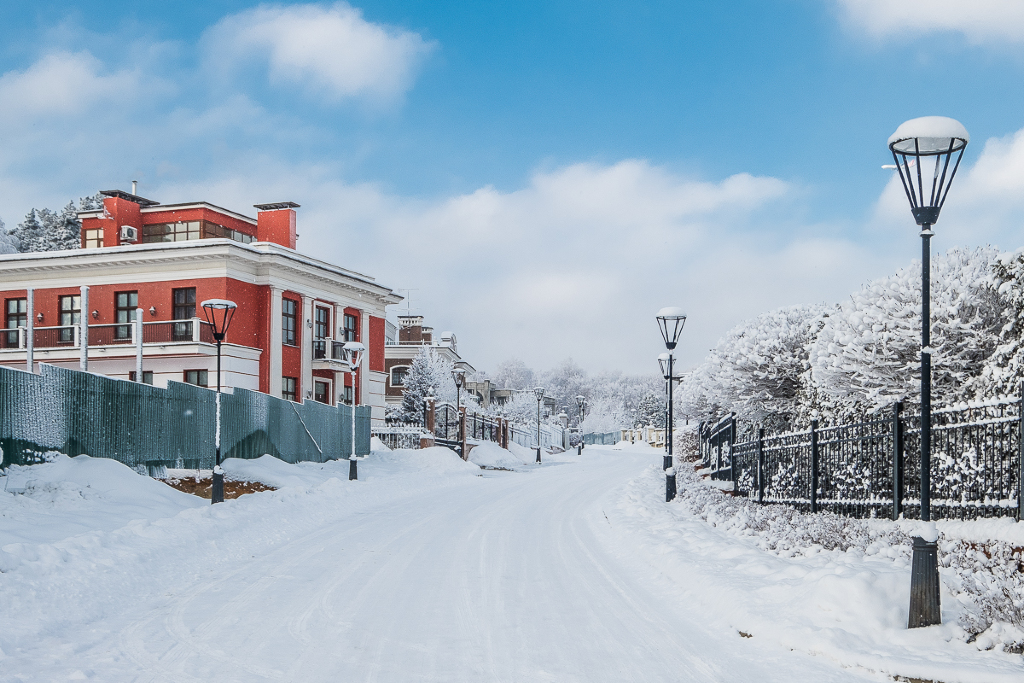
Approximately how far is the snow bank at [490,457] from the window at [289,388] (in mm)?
8689

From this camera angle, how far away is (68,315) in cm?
3431

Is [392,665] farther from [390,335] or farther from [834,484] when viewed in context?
[390,335]

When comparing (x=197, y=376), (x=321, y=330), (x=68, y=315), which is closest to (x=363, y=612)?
(x=197, y=376)

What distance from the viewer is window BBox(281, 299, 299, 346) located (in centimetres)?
3575

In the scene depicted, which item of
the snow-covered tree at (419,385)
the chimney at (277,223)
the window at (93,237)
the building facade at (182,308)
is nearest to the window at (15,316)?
the building facade at (182,308)

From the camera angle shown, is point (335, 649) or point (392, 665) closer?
point (392, 665)

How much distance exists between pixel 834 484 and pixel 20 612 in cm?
1216

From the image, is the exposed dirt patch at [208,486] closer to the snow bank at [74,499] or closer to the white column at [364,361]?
the snow bank at [74,499]

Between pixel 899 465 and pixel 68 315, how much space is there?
33.7 meters

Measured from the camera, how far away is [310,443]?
86.3 feet

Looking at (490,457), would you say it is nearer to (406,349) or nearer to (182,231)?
(182,231)

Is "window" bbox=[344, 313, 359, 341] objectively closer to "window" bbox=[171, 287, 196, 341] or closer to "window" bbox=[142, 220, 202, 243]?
"window" bbox=[171, 287, 196, 341]

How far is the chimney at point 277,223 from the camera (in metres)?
39.8

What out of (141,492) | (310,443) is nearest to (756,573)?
(141,492)
